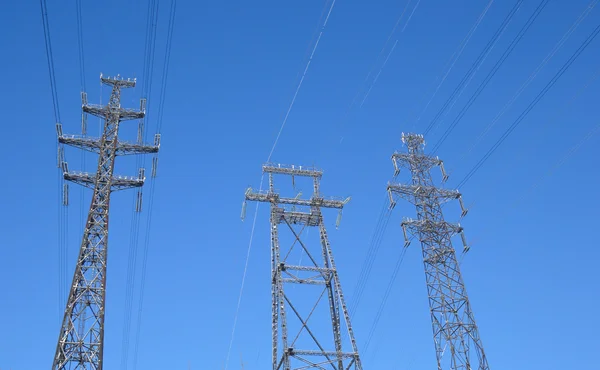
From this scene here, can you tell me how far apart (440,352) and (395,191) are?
1185cm

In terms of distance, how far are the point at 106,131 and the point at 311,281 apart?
54.4 ft

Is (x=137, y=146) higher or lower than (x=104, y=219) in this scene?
higher

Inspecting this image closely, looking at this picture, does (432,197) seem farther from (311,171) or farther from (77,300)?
(77,300)

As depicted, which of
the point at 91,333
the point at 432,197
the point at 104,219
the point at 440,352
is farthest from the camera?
the point at 432,197

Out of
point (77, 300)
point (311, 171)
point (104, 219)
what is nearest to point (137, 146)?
point (104, 219)

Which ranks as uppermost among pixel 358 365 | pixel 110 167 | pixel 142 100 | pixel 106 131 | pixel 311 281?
pixel 142 100

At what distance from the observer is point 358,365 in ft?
127

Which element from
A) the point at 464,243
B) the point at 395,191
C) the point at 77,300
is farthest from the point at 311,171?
the point at 77,300

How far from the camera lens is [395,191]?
1801 inches

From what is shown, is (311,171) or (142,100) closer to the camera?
(142,100)

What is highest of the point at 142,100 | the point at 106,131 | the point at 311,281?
the point at 142,100

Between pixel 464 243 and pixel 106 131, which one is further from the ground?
pixel 106 131

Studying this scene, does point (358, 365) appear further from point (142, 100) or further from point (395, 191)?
point (142, 100)

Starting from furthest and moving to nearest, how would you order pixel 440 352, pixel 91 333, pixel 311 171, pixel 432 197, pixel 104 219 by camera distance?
pixel 311 171
pixel 432 197
pixel 440 352
pixel 104 219
pixel 91 333
